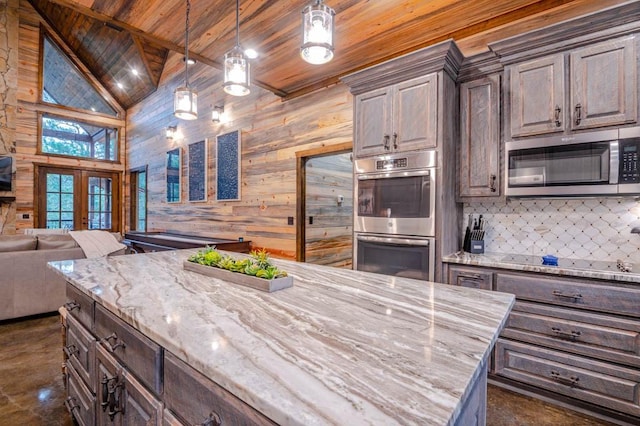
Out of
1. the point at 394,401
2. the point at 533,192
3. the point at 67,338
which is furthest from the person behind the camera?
the point at 533,192

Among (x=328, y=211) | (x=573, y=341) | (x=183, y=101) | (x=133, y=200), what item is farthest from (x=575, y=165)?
(x=133, y=200)

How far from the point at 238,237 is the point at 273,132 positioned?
1651 millimetres

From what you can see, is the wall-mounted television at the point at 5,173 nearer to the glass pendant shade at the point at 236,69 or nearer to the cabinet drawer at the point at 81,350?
the cabinet drawer at the point at 81,350

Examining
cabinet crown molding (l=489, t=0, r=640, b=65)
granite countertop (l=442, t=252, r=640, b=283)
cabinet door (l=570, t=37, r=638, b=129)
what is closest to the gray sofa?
granite countertop (l=442, t=252, r=640, b=283)

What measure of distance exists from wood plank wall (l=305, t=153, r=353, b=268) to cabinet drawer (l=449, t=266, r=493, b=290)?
211 cm

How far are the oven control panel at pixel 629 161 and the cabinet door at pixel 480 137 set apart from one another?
710 mm

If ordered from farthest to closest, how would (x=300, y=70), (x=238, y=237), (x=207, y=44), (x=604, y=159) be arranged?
(x=238, y=237), (x=300, y=70), (x=207, y=44), (x=604, y=159)

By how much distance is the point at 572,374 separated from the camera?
1992 millimetres

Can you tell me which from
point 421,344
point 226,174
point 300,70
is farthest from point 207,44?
point 421,344

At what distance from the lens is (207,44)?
3.03m

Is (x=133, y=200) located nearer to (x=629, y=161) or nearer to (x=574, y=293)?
(x=574, y=293)

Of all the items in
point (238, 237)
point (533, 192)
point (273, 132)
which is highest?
point (273, 132)

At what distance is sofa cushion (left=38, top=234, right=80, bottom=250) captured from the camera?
3.60 m

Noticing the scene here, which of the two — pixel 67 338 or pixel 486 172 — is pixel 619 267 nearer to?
pixel 486 172
